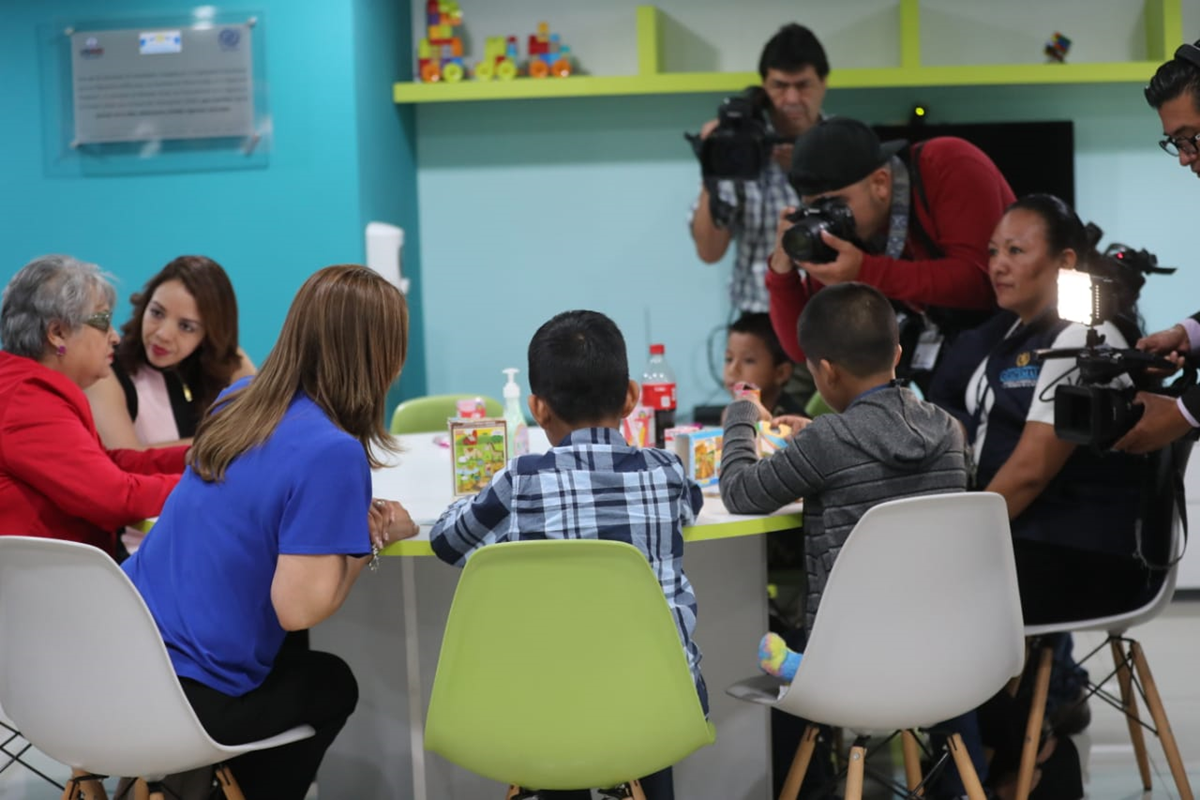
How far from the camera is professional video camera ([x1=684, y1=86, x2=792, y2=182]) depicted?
4031 millimetres

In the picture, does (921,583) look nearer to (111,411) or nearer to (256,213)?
(111,411)

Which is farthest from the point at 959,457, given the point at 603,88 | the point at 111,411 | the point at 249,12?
the point at 249,12

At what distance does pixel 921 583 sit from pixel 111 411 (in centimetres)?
203

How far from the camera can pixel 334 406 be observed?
2.16 metres

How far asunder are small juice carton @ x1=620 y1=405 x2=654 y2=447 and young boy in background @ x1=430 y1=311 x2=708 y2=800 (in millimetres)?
627

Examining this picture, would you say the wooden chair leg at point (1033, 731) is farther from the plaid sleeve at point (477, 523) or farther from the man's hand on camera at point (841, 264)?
the plaid sleeve at point (477, 523)

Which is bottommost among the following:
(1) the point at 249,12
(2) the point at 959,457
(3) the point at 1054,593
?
(3) the point at 1054,593

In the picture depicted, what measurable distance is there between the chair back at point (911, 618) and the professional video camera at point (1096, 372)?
39 centimetres

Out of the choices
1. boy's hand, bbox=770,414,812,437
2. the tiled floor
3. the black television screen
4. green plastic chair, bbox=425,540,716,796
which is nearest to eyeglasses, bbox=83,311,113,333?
the tiled floor

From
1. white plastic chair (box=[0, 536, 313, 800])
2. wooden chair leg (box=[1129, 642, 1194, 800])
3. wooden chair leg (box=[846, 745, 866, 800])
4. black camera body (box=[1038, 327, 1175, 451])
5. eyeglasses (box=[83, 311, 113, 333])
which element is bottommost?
wooden chair leg (box=[1129, 642, 1194, 800])

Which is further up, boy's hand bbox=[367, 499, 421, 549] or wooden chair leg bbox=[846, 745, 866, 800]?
boy's hand bbox=[367, 499, 421, 549]

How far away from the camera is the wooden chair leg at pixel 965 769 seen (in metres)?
2.27

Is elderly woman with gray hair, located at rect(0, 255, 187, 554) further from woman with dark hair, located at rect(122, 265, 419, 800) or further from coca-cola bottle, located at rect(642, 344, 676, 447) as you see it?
coca-cola bottle, located at rect(642, 344, 676, 447)

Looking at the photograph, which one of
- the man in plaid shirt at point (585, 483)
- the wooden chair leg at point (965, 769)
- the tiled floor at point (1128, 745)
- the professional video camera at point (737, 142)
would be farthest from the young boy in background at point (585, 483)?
the professional video camera at point (737, 142)
